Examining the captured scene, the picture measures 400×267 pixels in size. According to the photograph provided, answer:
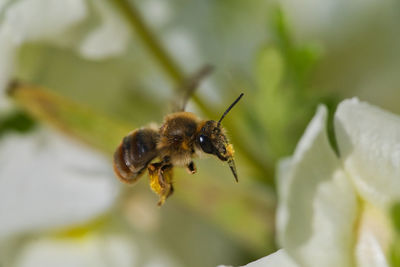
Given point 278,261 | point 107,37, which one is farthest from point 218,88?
point 278,261

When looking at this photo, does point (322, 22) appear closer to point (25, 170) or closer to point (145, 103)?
point (145, 103)

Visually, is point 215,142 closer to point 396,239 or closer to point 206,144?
point 206,144

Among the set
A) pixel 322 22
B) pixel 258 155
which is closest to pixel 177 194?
pixel 258 155

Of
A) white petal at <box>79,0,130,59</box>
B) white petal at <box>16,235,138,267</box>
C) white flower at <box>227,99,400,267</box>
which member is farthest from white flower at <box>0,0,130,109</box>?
white flower at <box>227,99,400,267</box>

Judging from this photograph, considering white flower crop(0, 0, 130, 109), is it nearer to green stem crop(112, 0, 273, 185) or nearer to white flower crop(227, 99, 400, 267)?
green stem crop(112, 0, 273, 185)

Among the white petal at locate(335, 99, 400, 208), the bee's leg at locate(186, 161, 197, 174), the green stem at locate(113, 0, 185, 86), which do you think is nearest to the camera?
the white petal at locate(335, 99, 400, 208)
